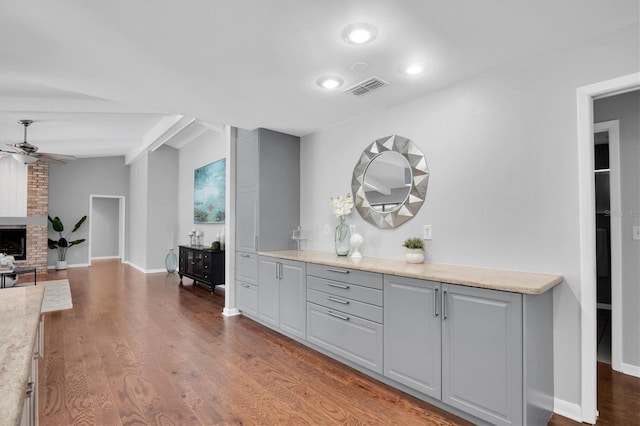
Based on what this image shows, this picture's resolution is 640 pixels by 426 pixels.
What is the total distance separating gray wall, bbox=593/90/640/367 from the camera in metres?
2.59

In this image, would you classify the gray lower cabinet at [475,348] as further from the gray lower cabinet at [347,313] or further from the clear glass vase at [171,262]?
the clear glass vase at [171,262]

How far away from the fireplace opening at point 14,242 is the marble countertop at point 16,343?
7887 millimetres

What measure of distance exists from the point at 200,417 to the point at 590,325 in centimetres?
246

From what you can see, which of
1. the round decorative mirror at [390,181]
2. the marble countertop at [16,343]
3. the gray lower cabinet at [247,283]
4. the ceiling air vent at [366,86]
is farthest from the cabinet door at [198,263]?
the ceiling air vent at [366,86]

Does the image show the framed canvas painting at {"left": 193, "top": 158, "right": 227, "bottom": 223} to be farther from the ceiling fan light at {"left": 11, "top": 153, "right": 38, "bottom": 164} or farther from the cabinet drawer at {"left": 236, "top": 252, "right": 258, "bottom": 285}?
the ceiling fan light at {"left": 11, "top": 153, "right": 38, "bottom": 164}

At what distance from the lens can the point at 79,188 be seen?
30.4ft

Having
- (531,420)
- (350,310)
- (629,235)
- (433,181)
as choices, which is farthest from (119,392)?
(629,235)

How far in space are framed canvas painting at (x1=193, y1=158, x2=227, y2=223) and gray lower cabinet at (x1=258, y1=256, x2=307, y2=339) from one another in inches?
110

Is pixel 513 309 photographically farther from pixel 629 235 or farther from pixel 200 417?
pixel 200 417

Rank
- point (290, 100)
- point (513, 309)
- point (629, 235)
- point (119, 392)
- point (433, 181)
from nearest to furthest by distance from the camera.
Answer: point (513, 309)
point (119, 392)
point (629, 235)
point (433, 181)
point (290, 100)

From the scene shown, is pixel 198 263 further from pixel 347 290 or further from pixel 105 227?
pixel 105 227

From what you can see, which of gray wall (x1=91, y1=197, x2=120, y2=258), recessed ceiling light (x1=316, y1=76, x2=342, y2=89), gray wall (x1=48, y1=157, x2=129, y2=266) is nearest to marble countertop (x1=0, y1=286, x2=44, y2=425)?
recessed ceiling light (x1=316, y1=76, x2=342, y2=89)

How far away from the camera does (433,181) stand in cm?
286

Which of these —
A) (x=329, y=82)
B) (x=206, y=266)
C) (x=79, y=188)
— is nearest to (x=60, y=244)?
(x=79, y=188)
